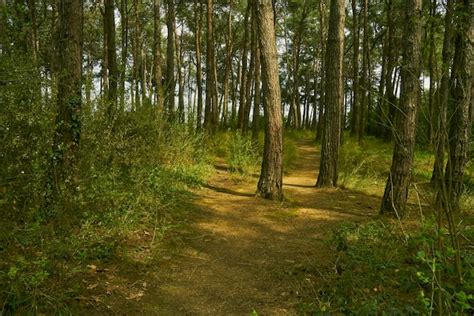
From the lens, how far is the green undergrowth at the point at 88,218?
2633 mm

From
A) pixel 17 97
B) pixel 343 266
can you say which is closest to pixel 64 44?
pixel 17 97

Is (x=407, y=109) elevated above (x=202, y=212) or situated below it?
above

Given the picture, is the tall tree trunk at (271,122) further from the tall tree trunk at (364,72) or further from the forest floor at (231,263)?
the tall tree trunk at (364,72)

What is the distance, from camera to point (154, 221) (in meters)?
4.82

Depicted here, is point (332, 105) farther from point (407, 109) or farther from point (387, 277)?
point (387, 277)

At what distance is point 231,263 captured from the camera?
4277mm

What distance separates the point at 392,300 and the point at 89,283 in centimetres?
263

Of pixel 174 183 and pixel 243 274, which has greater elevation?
pixel 174 183

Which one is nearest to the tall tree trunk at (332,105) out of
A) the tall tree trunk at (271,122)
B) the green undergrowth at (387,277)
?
the tall tree trunk at (271,122)

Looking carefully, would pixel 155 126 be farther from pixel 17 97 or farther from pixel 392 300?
pixel 392 300

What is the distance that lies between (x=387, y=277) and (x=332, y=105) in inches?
225

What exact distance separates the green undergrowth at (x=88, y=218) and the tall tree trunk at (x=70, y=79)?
255 mm

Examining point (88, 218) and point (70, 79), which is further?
point (70, 79)

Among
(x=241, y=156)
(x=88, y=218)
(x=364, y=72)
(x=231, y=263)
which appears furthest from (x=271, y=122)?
(x=364, y=72)
